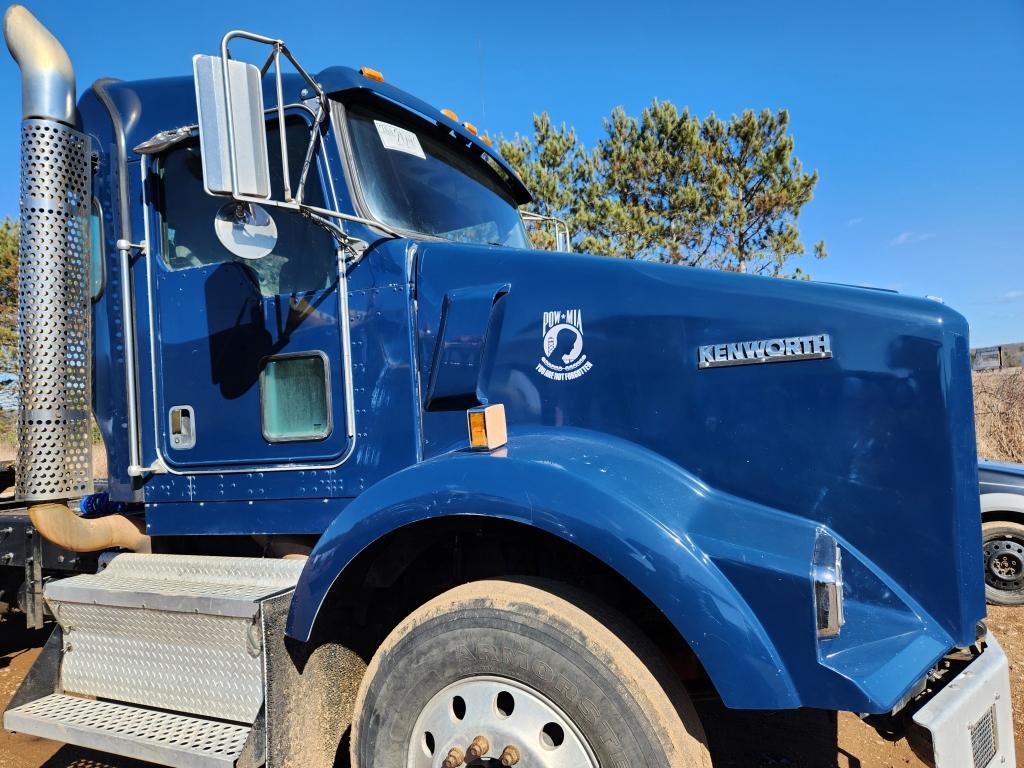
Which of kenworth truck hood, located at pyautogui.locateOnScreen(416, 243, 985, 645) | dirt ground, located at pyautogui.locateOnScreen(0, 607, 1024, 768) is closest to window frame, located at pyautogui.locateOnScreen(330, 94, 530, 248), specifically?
kenworth truck hood, located at pyautogui.locateOnScreen(416, 243, 985, 645)

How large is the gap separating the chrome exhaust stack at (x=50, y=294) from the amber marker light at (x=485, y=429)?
1875 millimetres

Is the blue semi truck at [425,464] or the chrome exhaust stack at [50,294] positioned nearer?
the blue semi truck at [425,464]

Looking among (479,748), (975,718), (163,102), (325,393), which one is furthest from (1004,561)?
(163,102)

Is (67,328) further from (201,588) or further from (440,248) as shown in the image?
(440,248)

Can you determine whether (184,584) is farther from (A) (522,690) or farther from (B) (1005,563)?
(B) (1005,563)

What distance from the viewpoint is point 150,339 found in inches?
117

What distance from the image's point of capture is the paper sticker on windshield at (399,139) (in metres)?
2.89

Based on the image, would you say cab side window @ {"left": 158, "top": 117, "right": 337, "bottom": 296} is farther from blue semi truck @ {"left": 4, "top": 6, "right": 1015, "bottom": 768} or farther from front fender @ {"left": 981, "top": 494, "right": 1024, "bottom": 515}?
front fender @ {"left": 981, "top": 494, "right": 1024, "bottom": 515}

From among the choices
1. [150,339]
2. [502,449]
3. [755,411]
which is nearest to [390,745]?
[502,449]

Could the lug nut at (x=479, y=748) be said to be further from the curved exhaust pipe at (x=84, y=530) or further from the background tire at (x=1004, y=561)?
the background tire at (x=1004, y=561)

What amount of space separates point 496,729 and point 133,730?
1467mm

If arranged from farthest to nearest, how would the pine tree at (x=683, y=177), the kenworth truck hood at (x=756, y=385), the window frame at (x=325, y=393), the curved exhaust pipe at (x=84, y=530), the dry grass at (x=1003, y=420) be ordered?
the pine tree at (x=683, y=177)
the dry grass at (x=1003, y=420)
the curved exhaust pipe at (x=84, y=530)
the window frame at (x=325, y=393)
the kenworth truck hood at (x=756, y=385)

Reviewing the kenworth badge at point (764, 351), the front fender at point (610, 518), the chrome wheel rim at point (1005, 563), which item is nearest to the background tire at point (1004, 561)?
the chrome wheel rim at point (1005, 563)

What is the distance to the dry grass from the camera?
10.2 m
